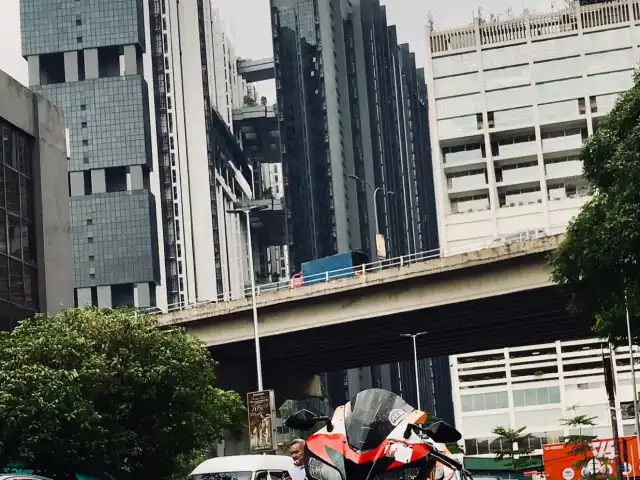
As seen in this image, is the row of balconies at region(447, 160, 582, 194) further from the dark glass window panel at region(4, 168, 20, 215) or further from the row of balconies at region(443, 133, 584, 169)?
the dark glass window panel at region(4, 168, 20, 215)

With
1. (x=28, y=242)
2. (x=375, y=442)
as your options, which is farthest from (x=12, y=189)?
(x=375, y=442)

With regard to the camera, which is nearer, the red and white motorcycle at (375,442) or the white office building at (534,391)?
the red and white motorcycle at (375,442)

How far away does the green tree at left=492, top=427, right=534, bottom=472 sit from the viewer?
84688 mm

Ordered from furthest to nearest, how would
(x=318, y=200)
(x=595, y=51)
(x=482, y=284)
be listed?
(x=318, y=200) < (x=595, y=51) < (x=482, y=284)

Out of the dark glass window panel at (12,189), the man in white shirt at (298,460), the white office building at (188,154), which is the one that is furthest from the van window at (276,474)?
the white office building at (188,154)

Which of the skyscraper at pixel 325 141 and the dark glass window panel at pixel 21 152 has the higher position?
the skyscraper at pixel 325 141

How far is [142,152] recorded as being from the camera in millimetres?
154000

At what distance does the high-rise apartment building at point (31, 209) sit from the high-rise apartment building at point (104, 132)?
349 feet

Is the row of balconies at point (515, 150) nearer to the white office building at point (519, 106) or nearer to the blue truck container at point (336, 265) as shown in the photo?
the white office building at point (519, 106)

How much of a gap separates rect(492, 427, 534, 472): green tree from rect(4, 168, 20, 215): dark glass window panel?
46298mm

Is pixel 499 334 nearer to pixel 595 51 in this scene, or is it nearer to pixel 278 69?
pixel 595 51

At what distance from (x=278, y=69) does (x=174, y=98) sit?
90.1 ft

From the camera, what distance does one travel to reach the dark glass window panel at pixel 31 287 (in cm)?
4262

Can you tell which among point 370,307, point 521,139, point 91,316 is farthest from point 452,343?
point 521,139
